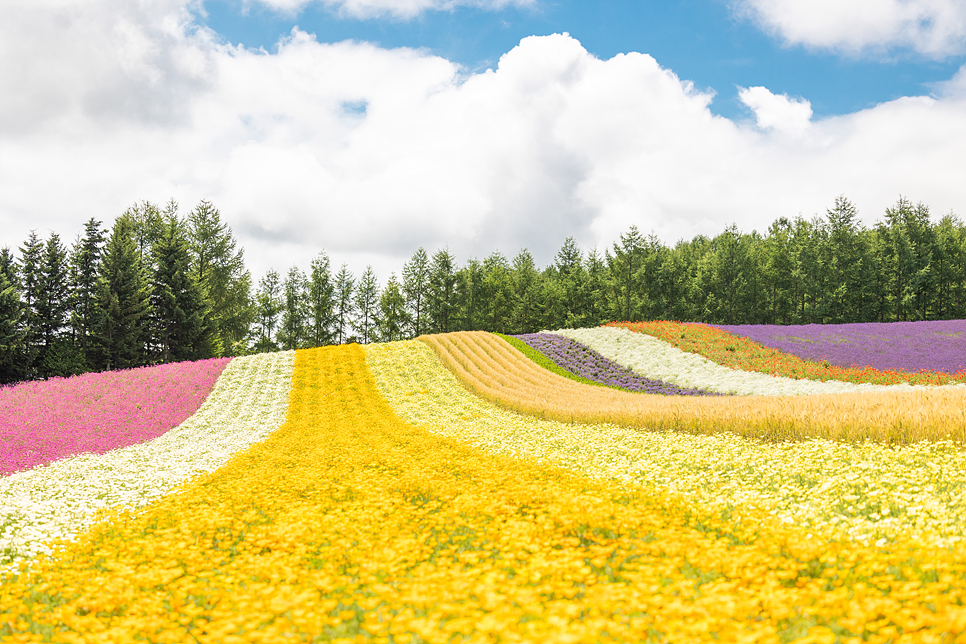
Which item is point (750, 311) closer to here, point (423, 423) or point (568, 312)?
point (568, 312)

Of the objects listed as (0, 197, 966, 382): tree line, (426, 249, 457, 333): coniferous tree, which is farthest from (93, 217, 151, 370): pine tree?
(426, 249, 457, 333): coniferous tree

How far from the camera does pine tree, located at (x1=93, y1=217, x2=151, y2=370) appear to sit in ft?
141

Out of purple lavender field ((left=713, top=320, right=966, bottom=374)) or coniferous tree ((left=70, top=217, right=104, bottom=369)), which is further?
coniferous tree ((left=70, top=217, right=104, bottom=369))

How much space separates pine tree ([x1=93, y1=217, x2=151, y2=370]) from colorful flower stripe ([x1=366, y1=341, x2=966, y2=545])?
38.3 metres

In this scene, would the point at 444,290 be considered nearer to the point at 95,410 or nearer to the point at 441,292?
the point at 441,292

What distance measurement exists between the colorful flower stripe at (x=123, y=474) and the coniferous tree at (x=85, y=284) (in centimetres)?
2343

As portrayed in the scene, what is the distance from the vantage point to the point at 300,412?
87.2 ft

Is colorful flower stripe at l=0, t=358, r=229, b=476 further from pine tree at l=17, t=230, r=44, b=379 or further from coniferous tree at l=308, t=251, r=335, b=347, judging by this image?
coniferous tree at l=308, t=251, r=335, b=347

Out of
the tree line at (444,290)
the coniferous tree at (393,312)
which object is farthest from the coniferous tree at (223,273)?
the coniferous tree at (393,312)

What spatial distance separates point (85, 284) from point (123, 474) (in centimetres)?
4202

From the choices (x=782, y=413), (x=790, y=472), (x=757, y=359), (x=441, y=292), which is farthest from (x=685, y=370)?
(x=441, y=292)

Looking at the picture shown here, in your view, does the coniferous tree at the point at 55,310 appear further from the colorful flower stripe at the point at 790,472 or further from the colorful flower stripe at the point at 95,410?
the colorful flower stripe at the point at 790,472

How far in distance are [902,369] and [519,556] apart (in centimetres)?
3206

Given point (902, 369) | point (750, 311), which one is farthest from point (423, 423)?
point (750, 311)
